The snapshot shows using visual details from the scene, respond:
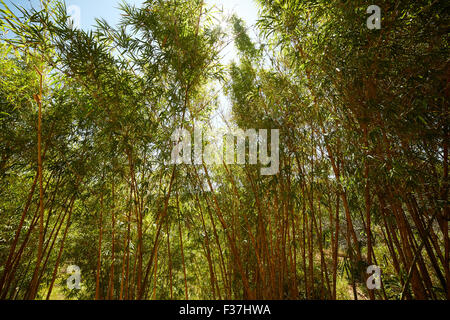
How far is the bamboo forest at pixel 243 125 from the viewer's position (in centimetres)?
172

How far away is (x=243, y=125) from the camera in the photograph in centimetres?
319

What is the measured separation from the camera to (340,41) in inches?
74.0

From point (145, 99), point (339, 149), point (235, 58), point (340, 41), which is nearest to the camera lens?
point (340, 41)

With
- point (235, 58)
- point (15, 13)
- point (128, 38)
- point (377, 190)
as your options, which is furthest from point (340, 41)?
point (15, 13)

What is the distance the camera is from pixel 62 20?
6.70 ft

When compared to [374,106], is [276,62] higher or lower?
higher

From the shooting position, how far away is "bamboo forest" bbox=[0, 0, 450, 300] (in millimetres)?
1716
